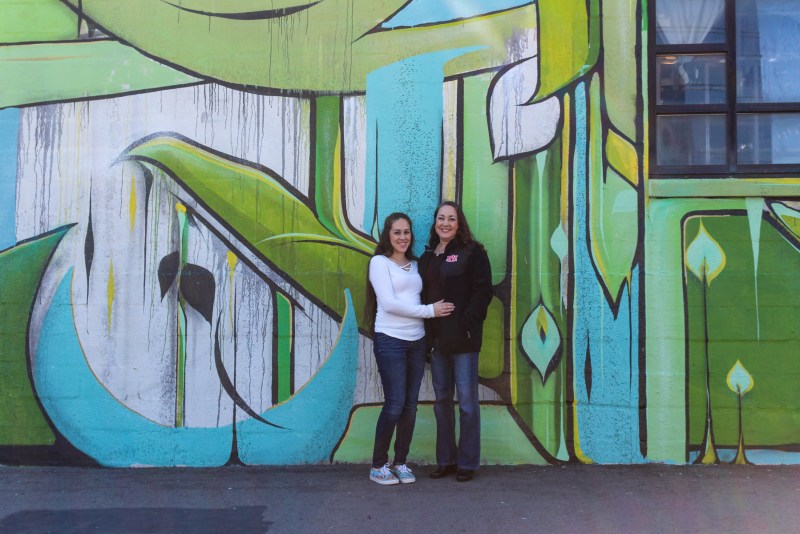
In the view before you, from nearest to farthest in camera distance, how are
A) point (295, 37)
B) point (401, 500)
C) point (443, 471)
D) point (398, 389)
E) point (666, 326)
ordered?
point (401, 500) → point (398, 389) → point (443, 471) → point (666, 326) → point (295, 37)

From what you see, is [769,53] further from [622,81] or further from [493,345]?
[493,345]

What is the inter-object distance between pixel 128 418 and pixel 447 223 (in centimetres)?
254

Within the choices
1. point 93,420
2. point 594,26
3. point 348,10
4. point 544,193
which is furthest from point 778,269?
point 93,420

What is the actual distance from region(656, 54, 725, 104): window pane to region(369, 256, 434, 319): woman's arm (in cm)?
214

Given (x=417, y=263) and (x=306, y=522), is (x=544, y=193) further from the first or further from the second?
(x=306, y=522)

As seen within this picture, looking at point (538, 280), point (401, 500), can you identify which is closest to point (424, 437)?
point (401, 500)

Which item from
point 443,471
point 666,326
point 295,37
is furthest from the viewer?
point 295,37

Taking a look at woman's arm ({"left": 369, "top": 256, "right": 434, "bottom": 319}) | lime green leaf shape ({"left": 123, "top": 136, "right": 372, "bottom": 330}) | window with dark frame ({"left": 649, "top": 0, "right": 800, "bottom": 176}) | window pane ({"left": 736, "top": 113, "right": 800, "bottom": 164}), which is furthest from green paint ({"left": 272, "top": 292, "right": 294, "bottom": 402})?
window pane ({"left": 736, "top": 113, "right": 800, "bottom": 164})

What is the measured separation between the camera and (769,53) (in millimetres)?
5004

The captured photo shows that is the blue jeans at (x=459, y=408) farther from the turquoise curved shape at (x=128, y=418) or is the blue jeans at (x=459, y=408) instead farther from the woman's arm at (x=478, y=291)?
the turquoise curved shape at (x=128, y=418)

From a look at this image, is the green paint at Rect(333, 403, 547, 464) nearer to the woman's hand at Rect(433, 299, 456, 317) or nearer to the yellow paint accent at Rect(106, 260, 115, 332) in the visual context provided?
the woman's hand at Rect(433, 299, 456, 317)

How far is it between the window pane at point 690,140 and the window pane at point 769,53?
0.29 meters

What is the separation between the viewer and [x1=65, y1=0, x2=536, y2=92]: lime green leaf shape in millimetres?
5016

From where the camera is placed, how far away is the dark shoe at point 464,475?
15.2ft
